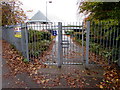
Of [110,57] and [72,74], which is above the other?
[110,57]

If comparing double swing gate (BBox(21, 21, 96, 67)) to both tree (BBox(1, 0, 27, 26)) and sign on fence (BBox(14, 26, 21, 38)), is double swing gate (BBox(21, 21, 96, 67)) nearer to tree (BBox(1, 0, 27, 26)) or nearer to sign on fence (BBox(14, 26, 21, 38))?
sign on fence (BBox(14, 26, 21, 38))

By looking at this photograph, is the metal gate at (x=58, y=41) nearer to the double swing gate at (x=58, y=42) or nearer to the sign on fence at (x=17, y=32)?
the double swing gate at (x=58, y=42)

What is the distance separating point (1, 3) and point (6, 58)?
6.82 meters

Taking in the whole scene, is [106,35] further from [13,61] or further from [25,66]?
[13,61]

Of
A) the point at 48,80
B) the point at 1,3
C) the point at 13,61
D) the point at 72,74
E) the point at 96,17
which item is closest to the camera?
the point at 48,80

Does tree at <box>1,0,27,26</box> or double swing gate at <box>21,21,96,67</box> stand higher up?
tree at <box>1,0,27,26</box>

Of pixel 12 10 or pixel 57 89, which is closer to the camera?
pixel 57 89

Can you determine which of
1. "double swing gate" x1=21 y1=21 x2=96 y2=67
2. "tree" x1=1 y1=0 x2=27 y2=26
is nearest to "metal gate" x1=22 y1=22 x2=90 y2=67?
"double swing gate" x1=21 y1=21 x2=96 y2=67

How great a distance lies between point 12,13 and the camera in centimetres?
1038

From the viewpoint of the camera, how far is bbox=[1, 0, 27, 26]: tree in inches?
393

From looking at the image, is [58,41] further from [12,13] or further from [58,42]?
[12,13]

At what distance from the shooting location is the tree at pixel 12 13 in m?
9.99

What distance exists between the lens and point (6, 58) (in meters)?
5.43

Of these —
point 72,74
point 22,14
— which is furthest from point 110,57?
point 22,14
